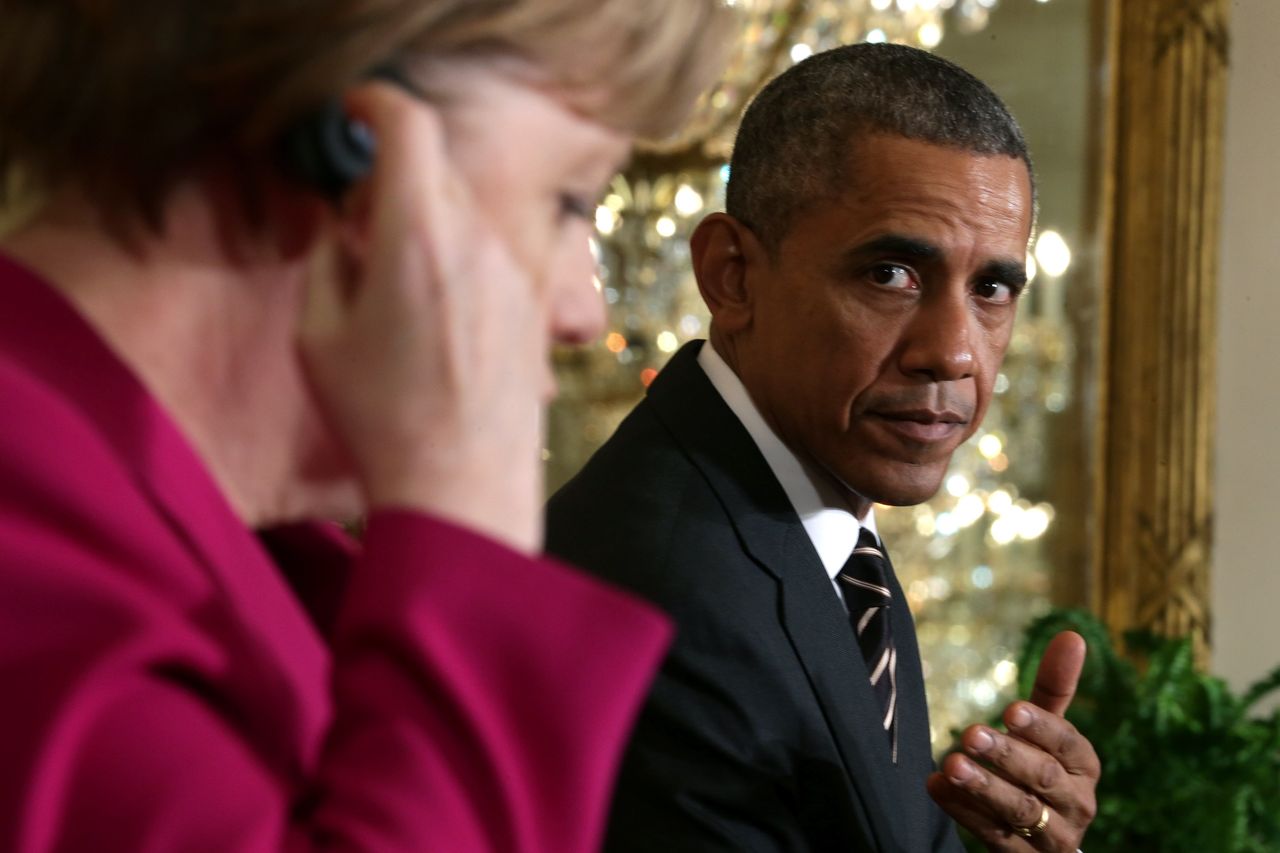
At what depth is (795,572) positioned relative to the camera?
4.48 ft

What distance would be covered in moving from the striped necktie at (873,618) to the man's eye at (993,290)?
28cm

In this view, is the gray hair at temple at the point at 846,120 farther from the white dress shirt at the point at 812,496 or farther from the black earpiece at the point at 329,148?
the black earpiece at the point at 329,148

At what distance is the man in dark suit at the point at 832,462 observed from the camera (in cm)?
126

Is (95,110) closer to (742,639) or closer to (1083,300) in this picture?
(742,639)

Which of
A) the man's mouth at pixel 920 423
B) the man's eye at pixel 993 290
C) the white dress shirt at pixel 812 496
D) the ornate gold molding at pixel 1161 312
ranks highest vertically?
the ornate gold molding at pixel 1161 312

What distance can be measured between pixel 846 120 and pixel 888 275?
163 mm

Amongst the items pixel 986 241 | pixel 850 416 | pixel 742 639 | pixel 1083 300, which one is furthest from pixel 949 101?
pixel 1083 300

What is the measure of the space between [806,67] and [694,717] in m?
0.71

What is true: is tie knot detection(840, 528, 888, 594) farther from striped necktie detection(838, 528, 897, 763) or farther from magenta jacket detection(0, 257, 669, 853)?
magenta jacket detection(0, 257, 669, 853)

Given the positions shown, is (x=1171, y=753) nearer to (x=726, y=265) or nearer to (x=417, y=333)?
(x=726, y=265)

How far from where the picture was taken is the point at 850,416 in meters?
1.47

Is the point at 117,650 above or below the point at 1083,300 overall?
below

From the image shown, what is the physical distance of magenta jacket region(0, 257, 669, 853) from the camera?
53cm

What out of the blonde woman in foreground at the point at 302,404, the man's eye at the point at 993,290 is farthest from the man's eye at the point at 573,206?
the man's eye at the point at 993,290
